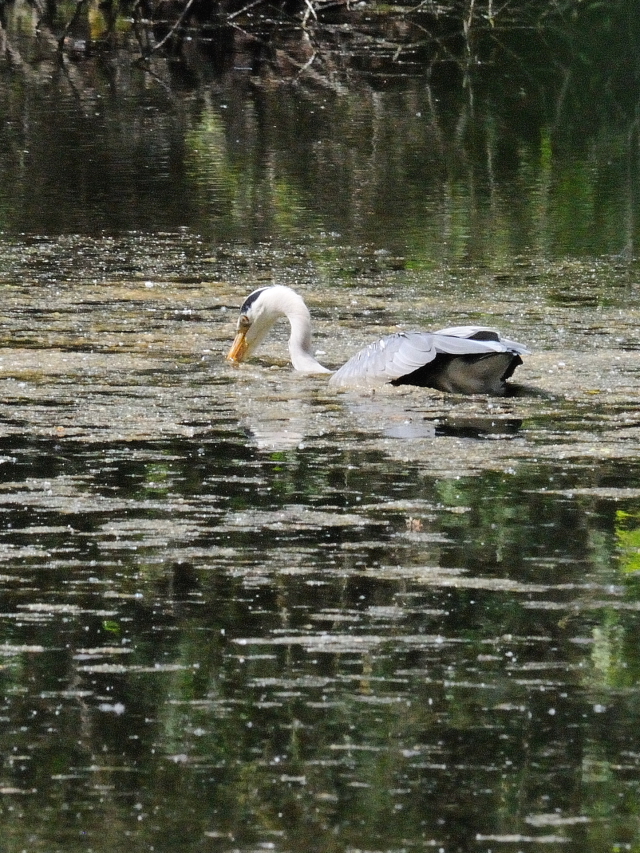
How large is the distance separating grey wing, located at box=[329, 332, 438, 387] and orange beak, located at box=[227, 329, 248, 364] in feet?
2.98

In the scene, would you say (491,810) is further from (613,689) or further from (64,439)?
(64,439)

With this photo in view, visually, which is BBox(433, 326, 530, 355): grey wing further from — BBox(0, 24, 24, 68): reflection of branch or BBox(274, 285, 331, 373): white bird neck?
BBox(0, 24, 24, 68): reflection of branch

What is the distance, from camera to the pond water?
419 centimetres

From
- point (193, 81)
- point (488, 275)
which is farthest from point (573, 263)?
point (193, 81)

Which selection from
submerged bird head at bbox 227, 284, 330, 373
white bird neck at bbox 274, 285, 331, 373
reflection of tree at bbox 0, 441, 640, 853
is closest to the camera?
reflection of tree at bbox 0, 441, 640, 853

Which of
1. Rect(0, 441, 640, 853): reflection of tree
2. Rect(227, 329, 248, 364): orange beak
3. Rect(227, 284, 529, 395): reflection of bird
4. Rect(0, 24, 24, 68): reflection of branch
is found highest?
Rect(0, 441, 640, 853): reflection of tree

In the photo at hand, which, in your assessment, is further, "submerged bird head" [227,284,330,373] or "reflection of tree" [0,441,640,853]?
"submerged bird head" [227,284,330,373]

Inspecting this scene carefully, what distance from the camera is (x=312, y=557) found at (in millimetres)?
6008

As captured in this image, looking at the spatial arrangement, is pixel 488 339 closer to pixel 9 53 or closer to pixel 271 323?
pixel 271 323

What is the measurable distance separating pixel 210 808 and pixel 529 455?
12.2 ft

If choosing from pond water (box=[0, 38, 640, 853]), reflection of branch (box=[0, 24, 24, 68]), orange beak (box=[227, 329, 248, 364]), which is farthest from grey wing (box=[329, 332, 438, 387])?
reflection of branch (box=[0, 24, 24, 68])

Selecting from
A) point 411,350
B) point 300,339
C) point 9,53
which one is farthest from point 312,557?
point 9,53

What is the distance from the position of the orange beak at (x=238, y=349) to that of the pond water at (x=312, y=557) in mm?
82

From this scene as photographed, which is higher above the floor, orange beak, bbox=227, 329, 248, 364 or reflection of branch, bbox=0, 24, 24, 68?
orange beak, bbox=227, 329, 248, 364
